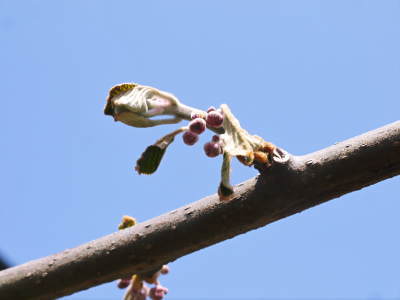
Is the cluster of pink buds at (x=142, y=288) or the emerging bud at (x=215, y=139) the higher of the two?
the emerging bud at (x=215, y=139)

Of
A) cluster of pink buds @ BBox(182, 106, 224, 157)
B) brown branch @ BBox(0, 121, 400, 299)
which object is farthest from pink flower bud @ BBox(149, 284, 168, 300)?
cluster of pink buds @ BBox(182, 106, 224, 157)

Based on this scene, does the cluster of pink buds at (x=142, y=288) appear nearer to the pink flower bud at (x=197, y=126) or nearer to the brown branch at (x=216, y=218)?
the brown branch at (x=216, y=218)

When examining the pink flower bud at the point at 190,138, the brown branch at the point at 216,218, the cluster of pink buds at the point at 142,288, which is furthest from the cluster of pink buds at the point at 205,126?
the cluster of pink buds at the point at 142,288

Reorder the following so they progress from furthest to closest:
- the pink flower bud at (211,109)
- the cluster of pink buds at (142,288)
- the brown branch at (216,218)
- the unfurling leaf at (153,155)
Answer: the cluster of pink buds at (142,288), the unfurling leaf at (153,155), the pink flower bud at (211,109), the brown branch at (216,218)

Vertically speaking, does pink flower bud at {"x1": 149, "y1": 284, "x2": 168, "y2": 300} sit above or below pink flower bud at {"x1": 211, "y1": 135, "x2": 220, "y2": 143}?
below

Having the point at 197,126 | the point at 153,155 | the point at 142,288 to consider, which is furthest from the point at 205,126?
the point at 142,288

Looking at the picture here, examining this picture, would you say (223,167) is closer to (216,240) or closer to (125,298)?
(216,240)

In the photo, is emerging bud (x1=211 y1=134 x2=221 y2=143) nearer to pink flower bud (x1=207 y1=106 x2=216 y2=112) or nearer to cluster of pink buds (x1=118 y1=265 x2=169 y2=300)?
pink flower bud (x1=207 y1=106 x2=216 y2=112)

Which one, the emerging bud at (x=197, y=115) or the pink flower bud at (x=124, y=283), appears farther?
the pink flower bud at (x=124, y=283)
